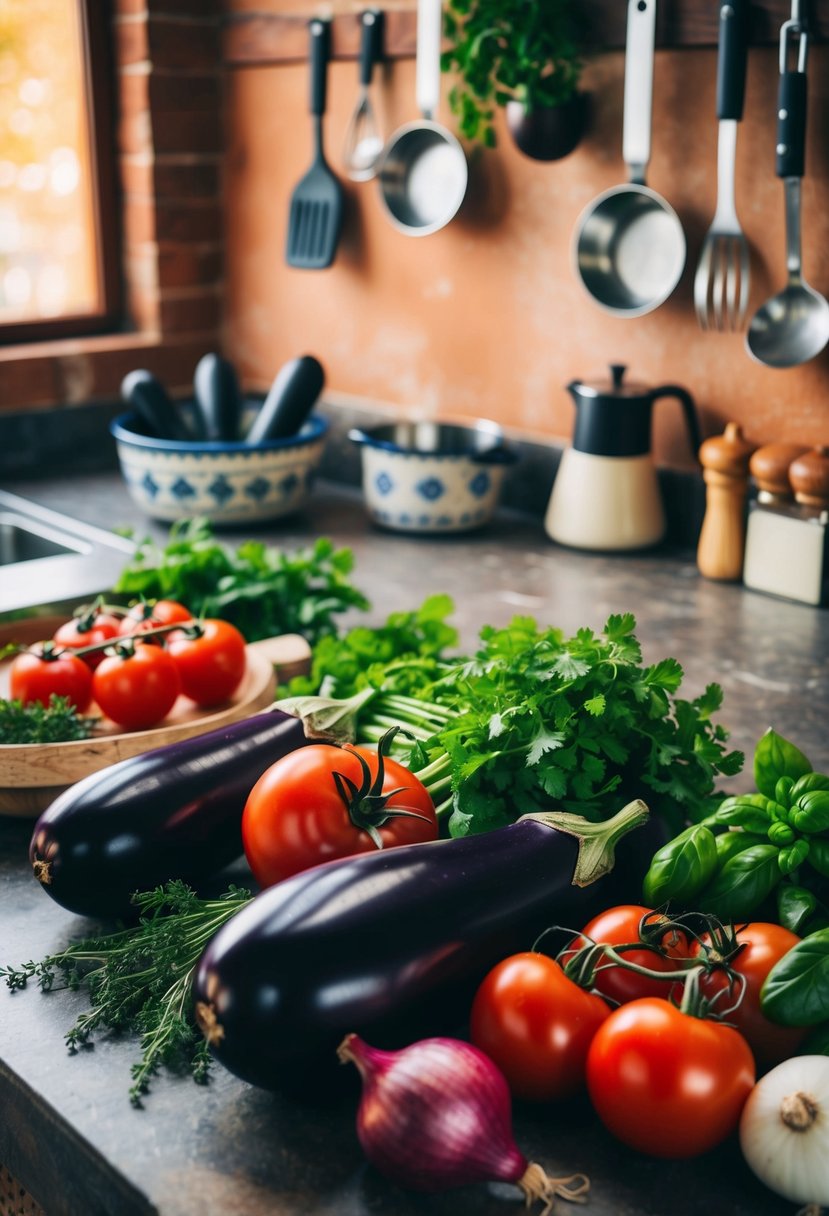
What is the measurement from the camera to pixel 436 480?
6.51 ft

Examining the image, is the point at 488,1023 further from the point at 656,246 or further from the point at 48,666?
the point at 656,246

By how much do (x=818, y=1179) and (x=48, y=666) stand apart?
2.59ft

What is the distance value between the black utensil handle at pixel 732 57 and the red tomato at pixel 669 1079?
1.26 metres

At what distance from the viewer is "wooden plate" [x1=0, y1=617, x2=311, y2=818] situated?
1.09 m

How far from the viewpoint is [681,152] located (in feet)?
5.94

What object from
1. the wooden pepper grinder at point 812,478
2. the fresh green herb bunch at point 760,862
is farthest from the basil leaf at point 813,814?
the wooden pepper grinder at point 812,478

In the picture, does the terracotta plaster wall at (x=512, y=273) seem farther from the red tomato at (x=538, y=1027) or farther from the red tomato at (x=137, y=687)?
the red tomato at (x=538, y=1027)

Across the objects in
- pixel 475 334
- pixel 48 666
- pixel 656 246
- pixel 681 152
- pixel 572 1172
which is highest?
pixel 681 152

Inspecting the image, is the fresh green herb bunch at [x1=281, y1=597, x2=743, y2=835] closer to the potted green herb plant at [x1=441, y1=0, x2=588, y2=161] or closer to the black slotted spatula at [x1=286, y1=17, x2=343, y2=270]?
the potted green herb plant at [x1=441, y1=0, x2=588, y2=161]

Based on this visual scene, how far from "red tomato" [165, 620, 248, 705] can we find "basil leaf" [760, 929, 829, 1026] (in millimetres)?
630

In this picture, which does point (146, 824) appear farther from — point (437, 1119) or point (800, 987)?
point (800, 987)

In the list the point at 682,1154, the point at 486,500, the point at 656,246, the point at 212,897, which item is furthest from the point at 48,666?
the point at 656,246

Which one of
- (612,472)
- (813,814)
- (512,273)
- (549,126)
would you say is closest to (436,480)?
(612,472)

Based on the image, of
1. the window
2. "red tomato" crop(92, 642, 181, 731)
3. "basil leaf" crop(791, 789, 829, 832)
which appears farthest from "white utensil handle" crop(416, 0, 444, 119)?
"basil leaf" crop(791, 789, 829, 832)
